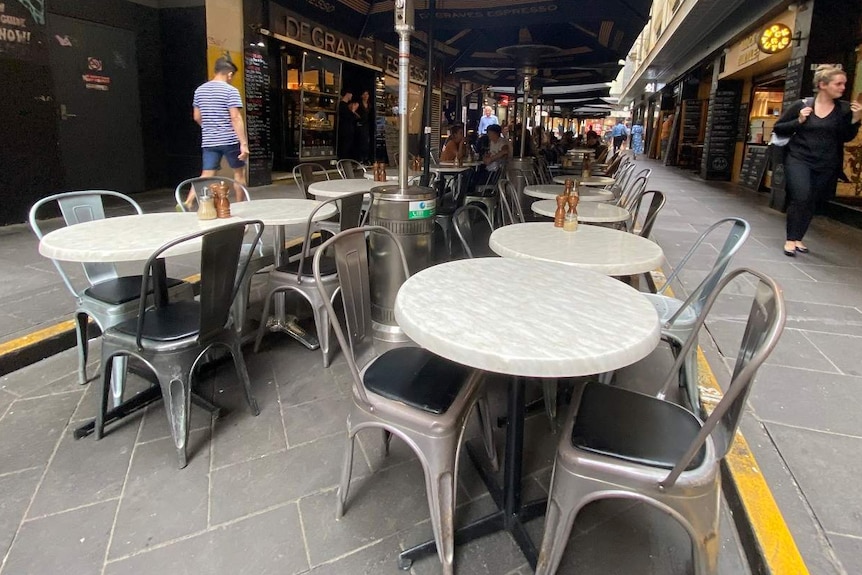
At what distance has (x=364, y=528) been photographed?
1774 mm

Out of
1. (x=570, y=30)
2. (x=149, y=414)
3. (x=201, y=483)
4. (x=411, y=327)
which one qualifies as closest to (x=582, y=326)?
(x=411, y=327)

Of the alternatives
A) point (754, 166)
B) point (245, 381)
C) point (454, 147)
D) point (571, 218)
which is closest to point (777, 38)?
point (754, 166)

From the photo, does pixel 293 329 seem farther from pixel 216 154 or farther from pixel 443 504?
pixel 216 154

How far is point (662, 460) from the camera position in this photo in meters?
1.35

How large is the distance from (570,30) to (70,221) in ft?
18.0

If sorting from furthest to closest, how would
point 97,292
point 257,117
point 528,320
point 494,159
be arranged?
point 257,117, point 494,159, point 97,292, point 528,320

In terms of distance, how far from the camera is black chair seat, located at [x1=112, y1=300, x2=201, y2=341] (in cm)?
210

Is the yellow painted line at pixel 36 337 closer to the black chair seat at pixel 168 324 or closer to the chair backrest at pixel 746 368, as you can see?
the black chair seat at pixel 168 324

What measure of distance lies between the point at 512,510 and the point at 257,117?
7452 mm

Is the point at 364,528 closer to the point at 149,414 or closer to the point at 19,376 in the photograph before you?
the point at 149,414

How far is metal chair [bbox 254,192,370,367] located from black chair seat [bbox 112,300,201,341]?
63 cm

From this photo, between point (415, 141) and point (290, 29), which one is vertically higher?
point (290, 29)

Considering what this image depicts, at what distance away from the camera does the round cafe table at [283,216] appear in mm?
2988

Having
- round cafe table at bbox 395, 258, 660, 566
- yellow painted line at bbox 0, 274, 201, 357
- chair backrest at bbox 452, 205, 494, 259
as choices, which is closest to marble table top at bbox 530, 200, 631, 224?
chair backrest at bbox 452, 205, 494, 259
